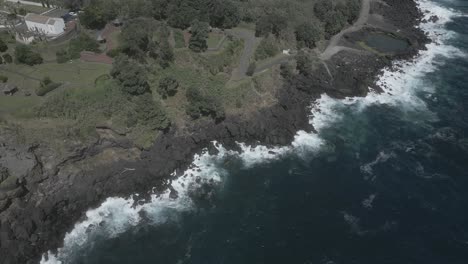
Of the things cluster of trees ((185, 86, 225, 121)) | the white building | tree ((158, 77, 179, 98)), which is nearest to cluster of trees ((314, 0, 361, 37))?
cluster of trees ((185, 86, 225, 121))

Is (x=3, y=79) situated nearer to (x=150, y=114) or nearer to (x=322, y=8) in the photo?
(x=150, y=114)

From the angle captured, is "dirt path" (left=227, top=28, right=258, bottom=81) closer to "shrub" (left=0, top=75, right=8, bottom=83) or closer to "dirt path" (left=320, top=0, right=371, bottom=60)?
"dirt path" (left=320, top=0, right=371, bottom=60)

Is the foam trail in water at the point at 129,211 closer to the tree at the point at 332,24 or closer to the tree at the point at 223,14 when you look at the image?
the tree at the point at 223,14

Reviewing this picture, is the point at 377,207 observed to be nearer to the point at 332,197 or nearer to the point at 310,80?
the point at 332,197

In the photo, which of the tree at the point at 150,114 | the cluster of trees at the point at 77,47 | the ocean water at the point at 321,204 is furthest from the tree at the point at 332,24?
the cluster of trees at the point at 77,47

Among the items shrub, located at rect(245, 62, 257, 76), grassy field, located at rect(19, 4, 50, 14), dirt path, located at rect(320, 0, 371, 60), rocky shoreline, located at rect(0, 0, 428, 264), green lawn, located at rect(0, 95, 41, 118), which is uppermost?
grassy field, located at rect(19, 4, 50, 14)

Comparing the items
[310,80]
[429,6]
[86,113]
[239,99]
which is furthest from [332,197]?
[429,6]

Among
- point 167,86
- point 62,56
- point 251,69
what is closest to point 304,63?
point 251,69
